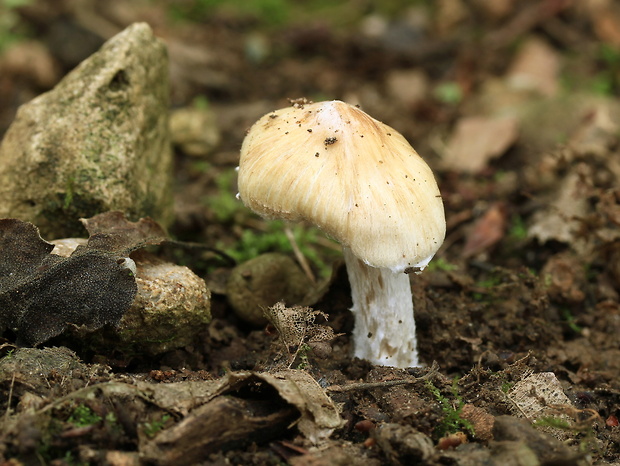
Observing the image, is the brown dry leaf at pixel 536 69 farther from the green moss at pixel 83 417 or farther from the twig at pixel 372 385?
the green moss at pixel 83 417

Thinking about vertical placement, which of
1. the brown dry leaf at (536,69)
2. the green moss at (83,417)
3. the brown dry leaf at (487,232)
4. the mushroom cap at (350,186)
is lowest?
the green moss at (83,417)

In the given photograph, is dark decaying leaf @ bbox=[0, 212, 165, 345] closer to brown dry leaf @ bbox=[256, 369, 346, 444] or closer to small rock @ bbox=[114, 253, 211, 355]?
small rock @ bbox=[114, 253, 211, 355]

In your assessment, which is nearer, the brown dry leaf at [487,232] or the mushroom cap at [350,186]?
the mushroom cap at [350,186]

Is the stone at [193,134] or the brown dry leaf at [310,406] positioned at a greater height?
the stone at [193,134]

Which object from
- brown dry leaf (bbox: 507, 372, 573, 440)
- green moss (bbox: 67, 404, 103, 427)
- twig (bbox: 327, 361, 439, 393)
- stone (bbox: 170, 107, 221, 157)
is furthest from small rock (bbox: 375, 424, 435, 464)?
stone (bbox: 170, 107, 221, 157)

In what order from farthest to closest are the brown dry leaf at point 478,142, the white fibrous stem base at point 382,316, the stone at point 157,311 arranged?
the brown dry leaf at point 478,142 → the white fibrous stem base at point 382,316 → the stone at point 157,311

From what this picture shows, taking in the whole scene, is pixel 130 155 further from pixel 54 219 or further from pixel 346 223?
pixel 346 223

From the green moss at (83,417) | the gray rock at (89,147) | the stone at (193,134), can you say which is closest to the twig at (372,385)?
the green moss at (83,417)

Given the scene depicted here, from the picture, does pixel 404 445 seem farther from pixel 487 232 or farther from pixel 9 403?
pixel 487 232
